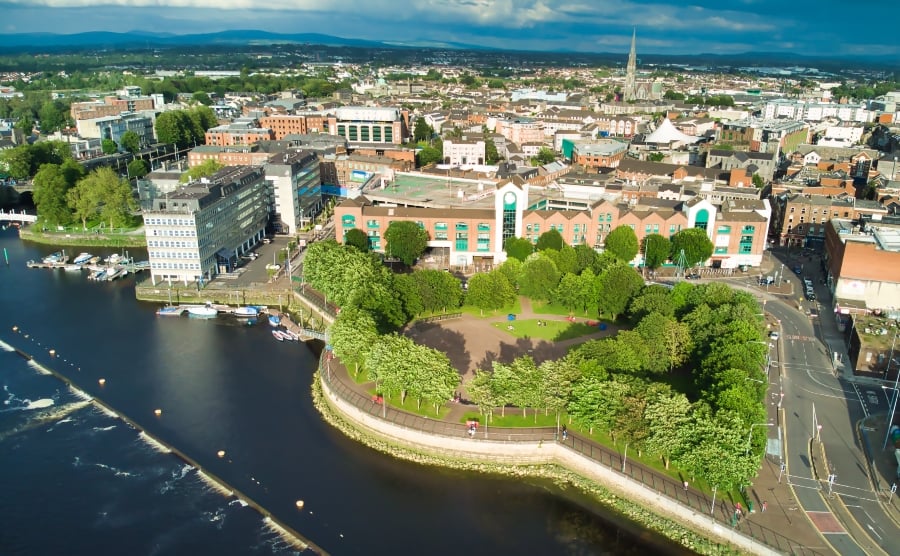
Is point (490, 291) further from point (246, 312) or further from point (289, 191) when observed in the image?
point (289, 191)

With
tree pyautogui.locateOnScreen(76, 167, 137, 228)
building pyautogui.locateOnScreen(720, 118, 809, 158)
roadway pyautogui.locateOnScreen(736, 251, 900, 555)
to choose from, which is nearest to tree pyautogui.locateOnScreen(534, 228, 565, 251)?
roadway pyautogui.locateOnScreen(736, 251, 900, 555)

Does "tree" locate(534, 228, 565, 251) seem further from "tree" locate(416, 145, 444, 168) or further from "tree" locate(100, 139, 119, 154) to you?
"tree" locate(100, 139, 119, 154)

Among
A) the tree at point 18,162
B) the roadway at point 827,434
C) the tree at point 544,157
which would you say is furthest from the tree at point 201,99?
the roadway at point 827,434

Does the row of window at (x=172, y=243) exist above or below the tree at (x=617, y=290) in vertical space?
above

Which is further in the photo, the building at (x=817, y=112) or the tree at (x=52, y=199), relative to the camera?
the building at (x=817, y=112)

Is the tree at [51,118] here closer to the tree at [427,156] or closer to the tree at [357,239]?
the tree at [427,156]

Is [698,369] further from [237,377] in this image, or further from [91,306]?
A: [91,306]
